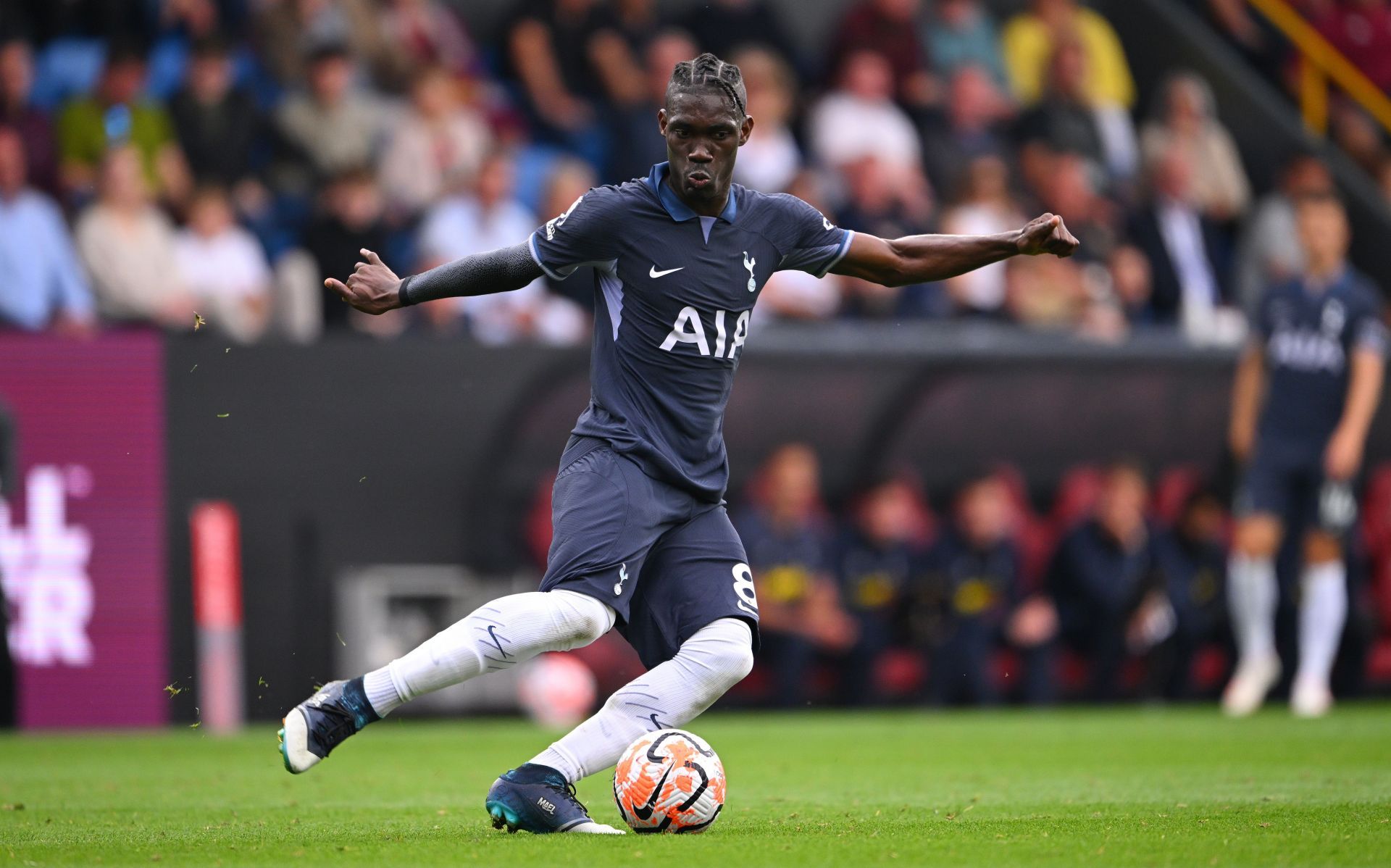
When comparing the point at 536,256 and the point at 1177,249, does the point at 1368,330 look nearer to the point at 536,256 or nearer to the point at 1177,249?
the point at 1177,249

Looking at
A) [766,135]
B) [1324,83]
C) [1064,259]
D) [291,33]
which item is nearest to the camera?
[291,33]

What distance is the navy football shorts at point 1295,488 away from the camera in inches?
471

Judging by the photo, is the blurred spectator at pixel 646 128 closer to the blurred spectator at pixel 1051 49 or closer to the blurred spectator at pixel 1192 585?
the blurred spectator at pixel 1051 49

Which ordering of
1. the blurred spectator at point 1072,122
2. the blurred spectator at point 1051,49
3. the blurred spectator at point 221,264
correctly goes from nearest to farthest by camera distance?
the blurred spectator at point 221,264 → the blurred spectator at point 1072,122 → the blurred spectator at point 1051,49

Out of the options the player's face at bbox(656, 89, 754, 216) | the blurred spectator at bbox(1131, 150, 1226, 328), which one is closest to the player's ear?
the player's face at bbox(656, 89, 754, 216)

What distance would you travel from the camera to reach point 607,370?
235 inches

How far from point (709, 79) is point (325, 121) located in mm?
8209

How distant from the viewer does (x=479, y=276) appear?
19.0 feet

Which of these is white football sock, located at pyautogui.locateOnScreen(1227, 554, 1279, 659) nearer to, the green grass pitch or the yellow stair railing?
the green grass pitch

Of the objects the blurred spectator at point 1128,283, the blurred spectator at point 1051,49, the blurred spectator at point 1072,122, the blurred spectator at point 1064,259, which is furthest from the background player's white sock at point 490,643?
the blurred spectator at point 1051,49

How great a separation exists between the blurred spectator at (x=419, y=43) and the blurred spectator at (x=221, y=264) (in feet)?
6.95

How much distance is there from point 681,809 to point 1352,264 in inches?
516

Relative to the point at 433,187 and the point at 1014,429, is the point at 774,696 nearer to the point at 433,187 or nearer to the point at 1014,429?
the point at 1014,429

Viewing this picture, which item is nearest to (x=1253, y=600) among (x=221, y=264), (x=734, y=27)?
(x=734, y=27)
